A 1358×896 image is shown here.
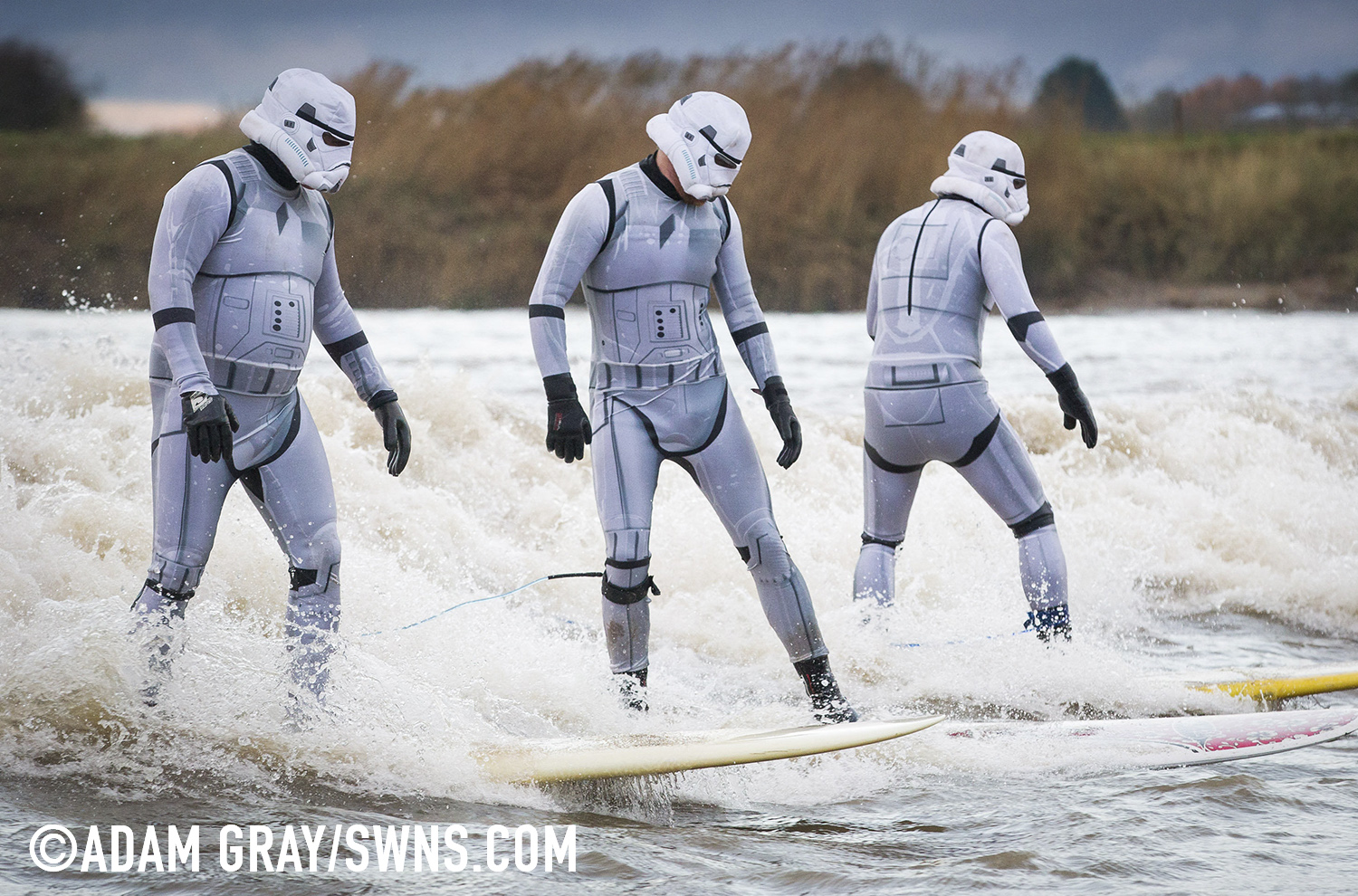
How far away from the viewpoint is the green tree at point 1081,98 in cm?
2466

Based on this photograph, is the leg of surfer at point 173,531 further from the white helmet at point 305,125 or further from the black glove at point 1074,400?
the black glove at point 1074,400

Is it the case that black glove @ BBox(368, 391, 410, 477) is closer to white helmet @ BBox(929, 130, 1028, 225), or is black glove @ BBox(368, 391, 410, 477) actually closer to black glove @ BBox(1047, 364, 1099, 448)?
white helmet @ BBox(929, 130, 1028, 225)

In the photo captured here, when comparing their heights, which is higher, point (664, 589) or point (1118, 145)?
point (1118, 145)

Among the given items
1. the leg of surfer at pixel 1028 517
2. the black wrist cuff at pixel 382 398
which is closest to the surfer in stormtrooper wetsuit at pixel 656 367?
the black wrist cuff at pixel 382 398

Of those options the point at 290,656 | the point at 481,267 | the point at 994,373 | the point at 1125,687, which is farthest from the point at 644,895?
the point at 481,267

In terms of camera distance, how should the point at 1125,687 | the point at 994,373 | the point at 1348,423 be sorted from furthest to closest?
1. the point at 994,373
2. the point at 1348,423
3. the point at 1125,687

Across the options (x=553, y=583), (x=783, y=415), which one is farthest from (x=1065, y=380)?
(x=553, y=583)

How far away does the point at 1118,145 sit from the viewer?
86.6 feet

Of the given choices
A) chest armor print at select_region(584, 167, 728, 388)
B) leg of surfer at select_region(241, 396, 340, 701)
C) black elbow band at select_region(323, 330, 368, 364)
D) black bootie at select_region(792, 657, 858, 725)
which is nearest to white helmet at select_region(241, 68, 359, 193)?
black elbow band at select_region(323, 330, 368, 364)

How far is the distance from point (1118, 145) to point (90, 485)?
23.7 meters

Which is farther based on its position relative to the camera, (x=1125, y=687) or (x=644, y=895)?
(x=1125, y=687)

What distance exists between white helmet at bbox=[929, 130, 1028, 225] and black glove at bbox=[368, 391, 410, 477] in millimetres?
2252

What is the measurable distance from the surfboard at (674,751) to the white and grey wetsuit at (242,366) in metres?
0.70

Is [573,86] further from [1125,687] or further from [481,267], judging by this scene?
[1125,687]
